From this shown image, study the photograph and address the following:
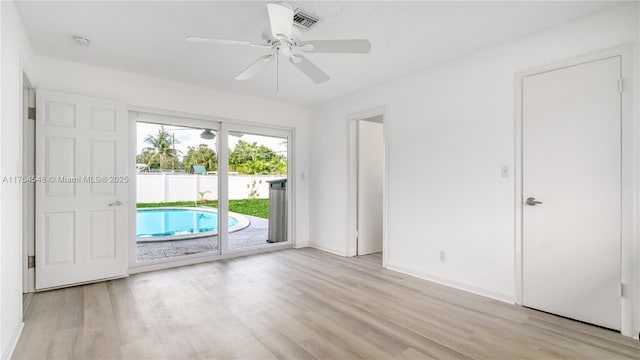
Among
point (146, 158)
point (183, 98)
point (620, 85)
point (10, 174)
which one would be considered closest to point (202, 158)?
point (146, 158)

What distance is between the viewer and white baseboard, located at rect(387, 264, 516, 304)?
9.67ft

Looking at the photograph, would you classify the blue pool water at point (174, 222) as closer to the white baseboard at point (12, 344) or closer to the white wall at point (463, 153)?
the white baseboard at point (12, 344)

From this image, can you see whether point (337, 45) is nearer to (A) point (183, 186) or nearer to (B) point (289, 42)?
(B) point (289, 42)

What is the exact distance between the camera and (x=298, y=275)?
3.78 metres

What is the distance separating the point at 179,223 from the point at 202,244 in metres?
0.46

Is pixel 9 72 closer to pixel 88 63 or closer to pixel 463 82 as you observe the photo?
pixel 88 63

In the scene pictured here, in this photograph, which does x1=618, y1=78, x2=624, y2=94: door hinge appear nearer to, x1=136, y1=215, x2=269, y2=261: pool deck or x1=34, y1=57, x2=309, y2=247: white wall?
x1=34, y1=57, x2=309, y2=247: white wall

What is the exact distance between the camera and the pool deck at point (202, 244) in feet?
14.1

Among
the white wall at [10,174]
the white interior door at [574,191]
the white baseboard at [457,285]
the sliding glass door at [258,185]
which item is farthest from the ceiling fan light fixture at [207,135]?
the white interior door at [574,191]

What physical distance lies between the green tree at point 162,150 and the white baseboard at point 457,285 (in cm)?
333

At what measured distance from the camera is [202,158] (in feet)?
14.7

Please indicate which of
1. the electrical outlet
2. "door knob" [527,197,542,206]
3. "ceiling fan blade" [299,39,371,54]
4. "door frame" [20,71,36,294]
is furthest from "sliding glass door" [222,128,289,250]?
"door knob" [527,197,542,206]

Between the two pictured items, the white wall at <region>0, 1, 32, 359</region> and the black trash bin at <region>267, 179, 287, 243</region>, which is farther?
the black trash bin at <region>267, 179, 287, 243</region>

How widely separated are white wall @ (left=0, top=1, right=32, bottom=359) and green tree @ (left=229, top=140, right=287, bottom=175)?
2619 millimetres
